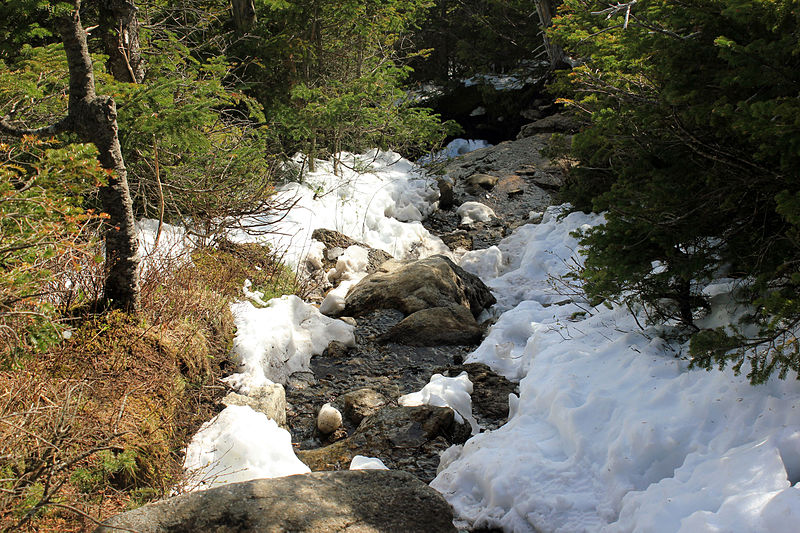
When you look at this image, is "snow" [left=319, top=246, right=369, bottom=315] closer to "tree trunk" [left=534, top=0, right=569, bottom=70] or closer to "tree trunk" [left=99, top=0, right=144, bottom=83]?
"tree trunk" [left=99, top=0, right=144, bottom=83]

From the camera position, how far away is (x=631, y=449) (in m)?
3.38

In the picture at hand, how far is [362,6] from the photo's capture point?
10617mm

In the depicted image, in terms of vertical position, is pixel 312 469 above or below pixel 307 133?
below

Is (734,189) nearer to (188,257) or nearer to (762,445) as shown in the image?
(762,445)

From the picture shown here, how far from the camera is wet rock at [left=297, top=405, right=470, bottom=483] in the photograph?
4.71 m

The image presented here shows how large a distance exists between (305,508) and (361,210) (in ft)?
26.6

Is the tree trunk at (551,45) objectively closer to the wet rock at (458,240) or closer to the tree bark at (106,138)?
the wet rock at (458,240)

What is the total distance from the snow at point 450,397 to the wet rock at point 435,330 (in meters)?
1.41

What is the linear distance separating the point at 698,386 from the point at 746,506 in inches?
44.5

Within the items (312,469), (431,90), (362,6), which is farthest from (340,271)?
(431,90)

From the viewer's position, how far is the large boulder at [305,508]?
2.86 metres

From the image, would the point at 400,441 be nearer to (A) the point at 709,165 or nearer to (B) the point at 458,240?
(A) the point at 709,165

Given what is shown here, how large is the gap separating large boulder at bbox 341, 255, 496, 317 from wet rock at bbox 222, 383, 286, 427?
2590 millimetres

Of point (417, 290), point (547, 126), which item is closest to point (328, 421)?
point (417, 290)
